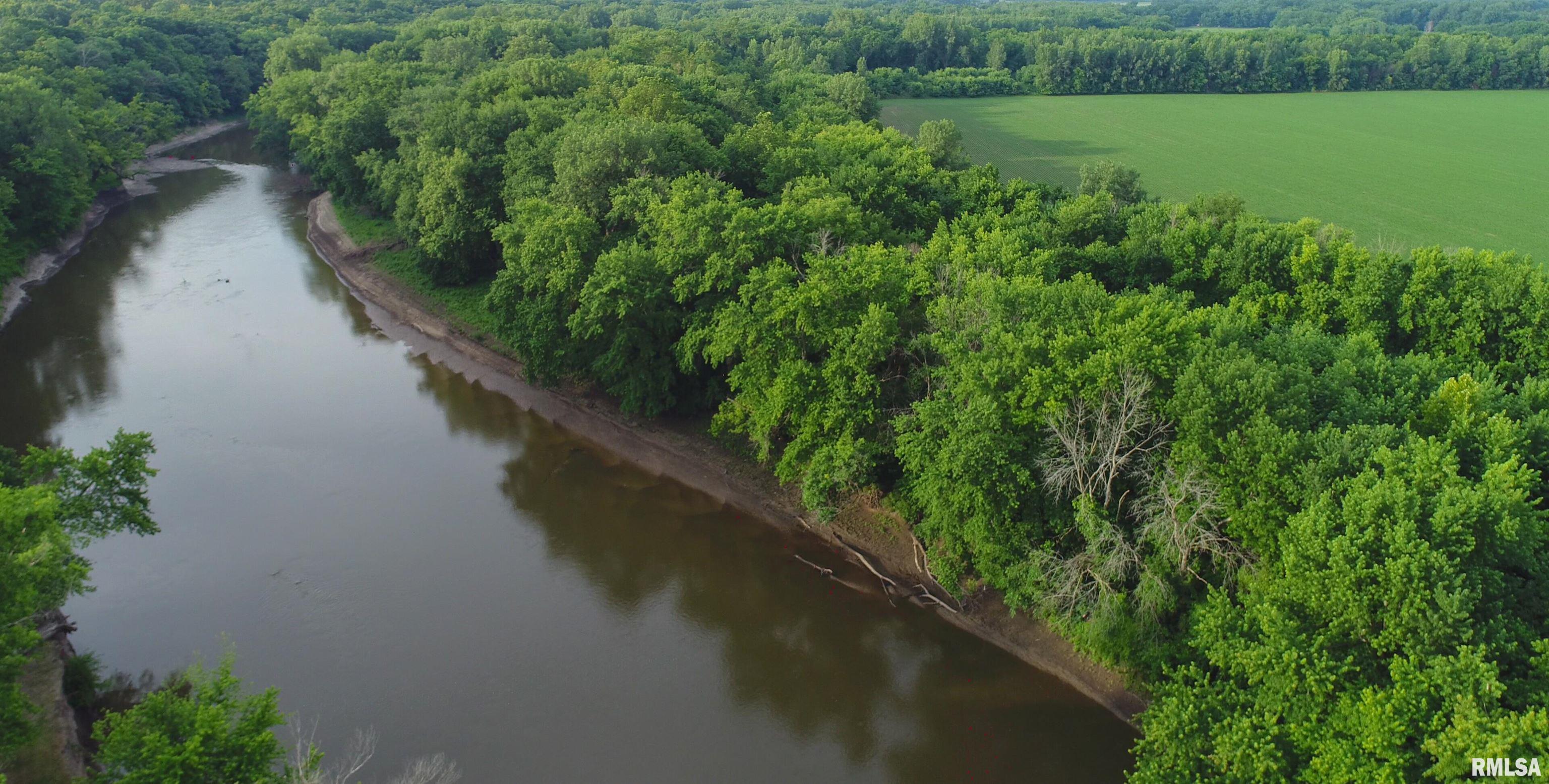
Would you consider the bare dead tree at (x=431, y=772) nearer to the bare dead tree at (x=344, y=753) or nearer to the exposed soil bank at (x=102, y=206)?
the bare dead tree at (x=344, y=753)

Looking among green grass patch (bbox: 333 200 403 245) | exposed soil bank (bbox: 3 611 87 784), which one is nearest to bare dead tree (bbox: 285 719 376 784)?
exposed soil bank (bbox: 3 611 87 784)

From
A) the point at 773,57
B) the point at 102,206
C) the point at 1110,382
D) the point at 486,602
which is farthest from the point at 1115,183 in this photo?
the point at 102,206

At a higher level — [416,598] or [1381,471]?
[1381,471]

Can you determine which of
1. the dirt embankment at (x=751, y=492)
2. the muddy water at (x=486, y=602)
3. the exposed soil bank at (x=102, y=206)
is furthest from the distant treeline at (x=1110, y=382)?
the exposed soil bank at (x=102, y=206)

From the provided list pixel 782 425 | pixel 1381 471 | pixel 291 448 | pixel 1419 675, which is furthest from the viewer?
pixel 291 448

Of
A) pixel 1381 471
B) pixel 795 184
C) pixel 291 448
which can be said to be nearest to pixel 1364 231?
pixel 795 184

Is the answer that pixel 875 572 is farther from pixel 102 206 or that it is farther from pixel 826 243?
pixel 102 206

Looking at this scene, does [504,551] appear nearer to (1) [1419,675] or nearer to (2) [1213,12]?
(1) [1419,675]
